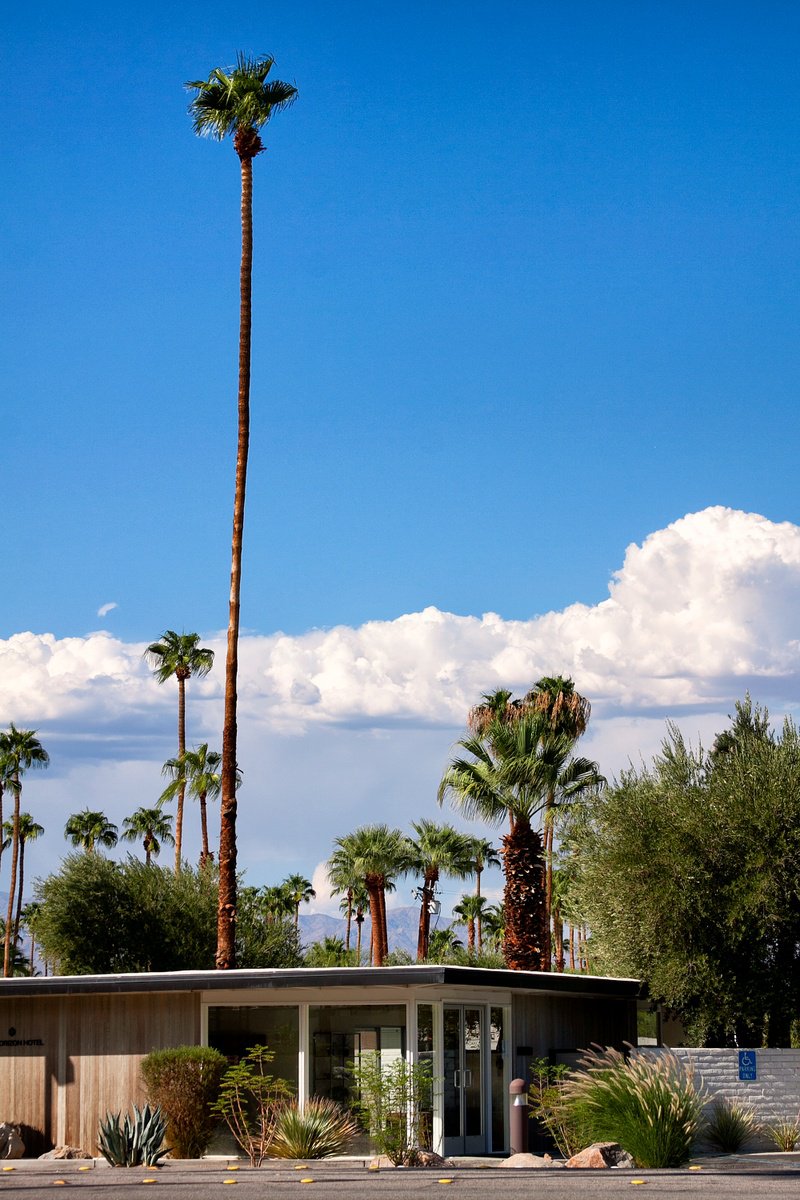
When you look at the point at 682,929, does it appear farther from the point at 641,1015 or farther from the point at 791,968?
the point at 641,1015

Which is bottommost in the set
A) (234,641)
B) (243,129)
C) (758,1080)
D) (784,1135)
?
(784,1135)

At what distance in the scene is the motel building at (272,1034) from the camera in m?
21.9

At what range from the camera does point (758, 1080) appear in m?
23.2

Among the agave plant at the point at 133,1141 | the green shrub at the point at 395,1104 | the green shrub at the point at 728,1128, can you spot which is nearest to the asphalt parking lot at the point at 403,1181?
the agave plant at the point at 133,1141

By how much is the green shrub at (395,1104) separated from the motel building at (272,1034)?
0.49 metres

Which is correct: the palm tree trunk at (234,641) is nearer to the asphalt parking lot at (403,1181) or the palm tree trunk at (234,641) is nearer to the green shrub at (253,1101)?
the green shrub at (253,1101)

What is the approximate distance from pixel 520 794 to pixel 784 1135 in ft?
45.6

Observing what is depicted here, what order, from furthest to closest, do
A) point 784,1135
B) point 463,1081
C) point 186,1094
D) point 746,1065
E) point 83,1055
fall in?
point 746,1065 < point 83,1055 < point 784,1135 < point 463,1081 < point 186,1094

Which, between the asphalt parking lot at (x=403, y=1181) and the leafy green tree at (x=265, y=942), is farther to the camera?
the leafy green tree at (x=265, y=942)

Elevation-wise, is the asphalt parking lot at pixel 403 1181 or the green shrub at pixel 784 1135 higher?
the asphalt parking lot at pixel 403 1181

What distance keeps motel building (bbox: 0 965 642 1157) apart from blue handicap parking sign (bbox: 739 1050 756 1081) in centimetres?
278

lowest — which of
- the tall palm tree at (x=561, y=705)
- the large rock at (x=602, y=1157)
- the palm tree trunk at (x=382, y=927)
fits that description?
the large rock at (x=602, y=1157)

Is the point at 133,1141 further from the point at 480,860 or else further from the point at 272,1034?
the point at 480,860

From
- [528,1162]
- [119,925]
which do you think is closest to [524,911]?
[119,925]
